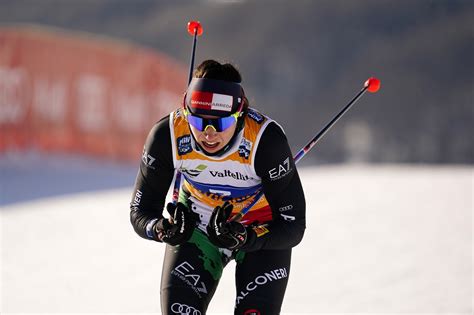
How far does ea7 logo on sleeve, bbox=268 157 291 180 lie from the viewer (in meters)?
3.45

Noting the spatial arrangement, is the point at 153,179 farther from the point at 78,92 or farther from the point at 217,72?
the point at 78,92

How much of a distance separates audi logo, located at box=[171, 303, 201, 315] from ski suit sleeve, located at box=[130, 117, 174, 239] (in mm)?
352

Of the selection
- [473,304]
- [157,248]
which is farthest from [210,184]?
[157,248]

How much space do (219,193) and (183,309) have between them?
0.63 meters

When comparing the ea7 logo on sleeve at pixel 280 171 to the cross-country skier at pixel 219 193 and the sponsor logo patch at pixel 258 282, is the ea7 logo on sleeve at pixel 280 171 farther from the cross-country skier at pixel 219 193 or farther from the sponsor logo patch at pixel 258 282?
the sponsor logo patch at pixel 258 282

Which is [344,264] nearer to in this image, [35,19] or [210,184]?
[210,184]

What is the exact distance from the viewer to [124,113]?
15.5m

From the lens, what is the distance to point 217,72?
11.3 feet

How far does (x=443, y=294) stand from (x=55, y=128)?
10.1 meters

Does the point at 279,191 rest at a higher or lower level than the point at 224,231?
higher

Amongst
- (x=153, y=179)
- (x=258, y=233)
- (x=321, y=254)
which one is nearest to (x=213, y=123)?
(x=153, y=179)

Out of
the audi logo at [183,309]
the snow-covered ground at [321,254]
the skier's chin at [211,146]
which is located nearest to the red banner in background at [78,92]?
the snow-covered ground at [321,254]

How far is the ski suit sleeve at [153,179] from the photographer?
3.49 metres

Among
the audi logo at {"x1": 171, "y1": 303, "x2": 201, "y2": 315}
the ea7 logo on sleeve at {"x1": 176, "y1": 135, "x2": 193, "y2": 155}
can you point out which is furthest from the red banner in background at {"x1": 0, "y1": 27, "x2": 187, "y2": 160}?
the audi logo at {"x1": 171, "y1": 303, "x2": 201, "y2": 315}
